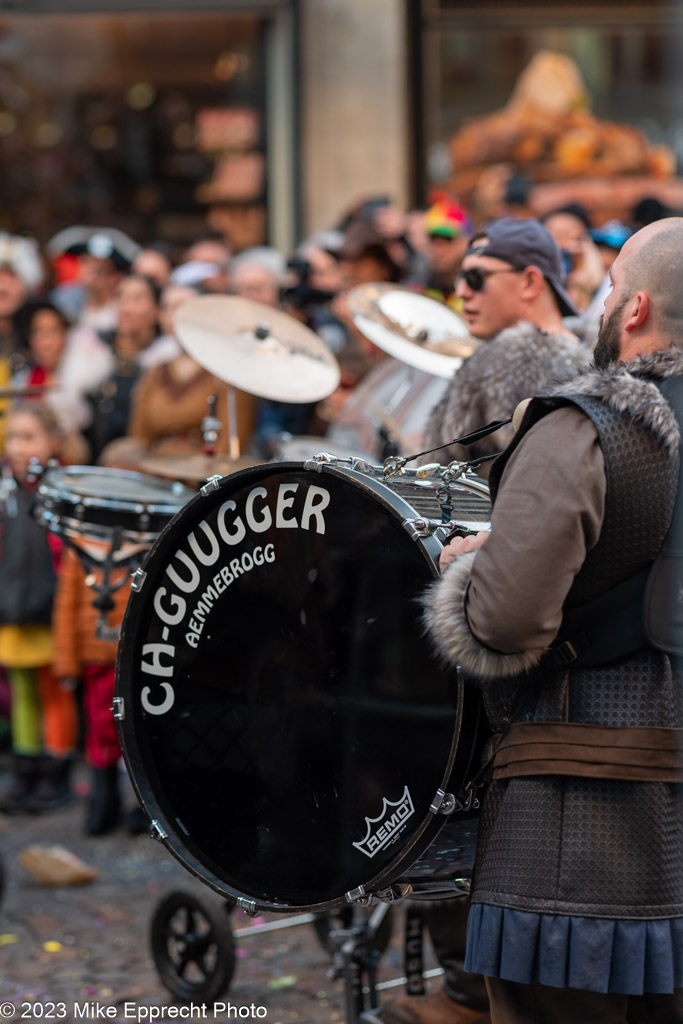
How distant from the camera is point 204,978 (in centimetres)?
429

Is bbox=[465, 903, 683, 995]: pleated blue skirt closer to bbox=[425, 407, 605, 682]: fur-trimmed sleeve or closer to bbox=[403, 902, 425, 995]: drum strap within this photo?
bbox=[425, 407, 605, 682]: fur-trimmed sleeve

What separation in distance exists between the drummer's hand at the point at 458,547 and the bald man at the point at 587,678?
0.19 feet

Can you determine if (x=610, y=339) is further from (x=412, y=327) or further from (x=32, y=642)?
(x=32, y=642)

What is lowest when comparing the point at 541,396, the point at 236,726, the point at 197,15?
the point at 236,726

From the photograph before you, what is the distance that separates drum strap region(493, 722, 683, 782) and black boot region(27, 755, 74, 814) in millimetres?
4131

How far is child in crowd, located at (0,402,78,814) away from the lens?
626 cm

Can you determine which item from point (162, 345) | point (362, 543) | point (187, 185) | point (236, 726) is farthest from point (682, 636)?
point (187, 185)

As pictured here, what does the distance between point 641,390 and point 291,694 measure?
1.00m

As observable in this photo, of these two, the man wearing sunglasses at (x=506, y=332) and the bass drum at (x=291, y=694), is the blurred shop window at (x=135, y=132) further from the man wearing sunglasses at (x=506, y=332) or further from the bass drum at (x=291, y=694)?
the bass drum at (x=291, y=694)

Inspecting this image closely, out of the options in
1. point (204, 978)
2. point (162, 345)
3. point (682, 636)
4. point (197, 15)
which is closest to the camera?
point (682, 636)

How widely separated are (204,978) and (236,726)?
1446 millimetres

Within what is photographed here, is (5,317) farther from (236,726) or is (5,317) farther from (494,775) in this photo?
(494,775)

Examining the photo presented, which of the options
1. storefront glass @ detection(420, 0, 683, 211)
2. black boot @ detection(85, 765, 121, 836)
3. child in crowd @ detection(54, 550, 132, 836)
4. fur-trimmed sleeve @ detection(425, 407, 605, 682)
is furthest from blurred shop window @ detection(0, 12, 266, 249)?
fur-trimmed sleeve @ detection(425, 407, 605, 682)

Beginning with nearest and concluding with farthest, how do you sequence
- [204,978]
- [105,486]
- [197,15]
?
[204,978], [105,486], [197,15]
